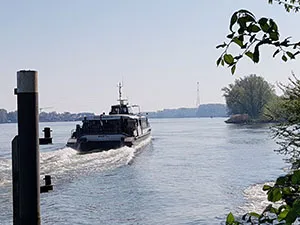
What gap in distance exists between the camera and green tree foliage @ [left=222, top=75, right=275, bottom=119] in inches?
2859

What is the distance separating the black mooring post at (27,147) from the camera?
172 inches

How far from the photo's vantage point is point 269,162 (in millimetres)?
27094

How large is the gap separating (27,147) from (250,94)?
71.8 meters

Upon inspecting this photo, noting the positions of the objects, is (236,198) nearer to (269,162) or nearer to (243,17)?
(269,162)

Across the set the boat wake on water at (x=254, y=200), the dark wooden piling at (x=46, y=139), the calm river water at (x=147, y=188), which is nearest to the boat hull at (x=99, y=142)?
the calm river water at (x=147, y=188)

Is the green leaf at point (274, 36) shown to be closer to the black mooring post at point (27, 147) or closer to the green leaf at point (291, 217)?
the green leaf at point (291, 217)

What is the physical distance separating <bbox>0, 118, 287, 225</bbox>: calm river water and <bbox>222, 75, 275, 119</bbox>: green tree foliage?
140 ft

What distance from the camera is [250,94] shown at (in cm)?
7419

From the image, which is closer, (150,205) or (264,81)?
(150,205)

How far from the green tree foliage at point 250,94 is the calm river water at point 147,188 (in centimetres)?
4269

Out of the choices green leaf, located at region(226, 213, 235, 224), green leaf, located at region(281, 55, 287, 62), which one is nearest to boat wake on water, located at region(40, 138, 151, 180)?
green leaf, located at region(226, 213, 235, 224)

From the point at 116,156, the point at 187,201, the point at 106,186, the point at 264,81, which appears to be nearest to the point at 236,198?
the point at 187,201

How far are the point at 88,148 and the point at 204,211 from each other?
69.8ft

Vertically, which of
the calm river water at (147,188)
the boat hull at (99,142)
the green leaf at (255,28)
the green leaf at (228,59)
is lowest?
the calm river water at (147,188)
